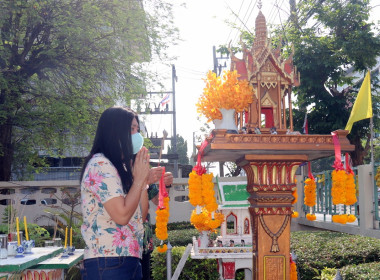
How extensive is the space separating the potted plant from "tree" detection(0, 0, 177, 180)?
25.8 ft

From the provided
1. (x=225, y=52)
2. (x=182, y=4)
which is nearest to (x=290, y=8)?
(x=225, y=52)

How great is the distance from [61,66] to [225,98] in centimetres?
949

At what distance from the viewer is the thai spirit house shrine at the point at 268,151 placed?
140 inches

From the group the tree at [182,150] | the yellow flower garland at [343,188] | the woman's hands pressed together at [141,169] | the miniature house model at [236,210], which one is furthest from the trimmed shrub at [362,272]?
the tree at [182,150]

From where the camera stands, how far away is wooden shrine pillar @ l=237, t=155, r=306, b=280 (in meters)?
3.74

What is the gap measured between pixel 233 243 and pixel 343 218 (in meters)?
2.63

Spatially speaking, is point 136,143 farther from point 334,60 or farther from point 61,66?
point 334,60

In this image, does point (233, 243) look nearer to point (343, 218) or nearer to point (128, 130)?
point (343, 218)

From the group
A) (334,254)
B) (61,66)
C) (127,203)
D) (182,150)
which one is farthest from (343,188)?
(182,150)

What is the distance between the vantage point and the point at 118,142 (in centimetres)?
259

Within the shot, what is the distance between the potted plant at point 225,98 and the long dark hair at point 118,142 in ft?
4.38

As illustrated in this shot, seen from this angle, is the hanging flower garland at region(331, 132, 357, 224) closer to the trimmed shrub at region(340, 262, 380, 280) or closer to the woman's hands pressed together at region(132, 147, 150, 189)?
the trimmed shrub at region(340, 262, 380, 280)

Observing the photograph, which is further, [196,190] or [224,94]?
[224,94]

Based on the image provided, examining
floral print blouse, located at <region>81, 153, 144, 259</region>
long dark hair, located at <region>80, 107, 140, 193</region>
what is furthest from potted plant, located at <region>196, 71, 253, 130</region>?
floral print blouse, located at <region>81, 153, 144, 259</region>
